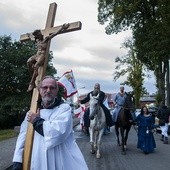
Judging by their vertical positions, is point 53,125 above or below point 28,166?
above

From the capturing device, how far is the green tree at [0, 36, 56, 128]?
44875 millimetres

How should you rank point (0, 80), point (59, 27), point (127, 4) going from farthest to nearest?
point (0, 80) → point (127, 4) → point (59, 27)

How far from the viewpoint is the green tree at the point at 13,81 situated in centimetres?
4488

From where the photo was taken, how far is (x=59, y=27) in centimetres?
590

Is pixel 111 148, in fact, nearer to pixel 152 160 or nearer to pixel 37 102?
pixel 152 160

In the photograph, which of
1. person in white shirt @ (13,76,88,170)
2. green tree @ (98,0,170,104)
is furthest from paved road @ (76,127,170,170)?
green tree @ (98,0,170,104)

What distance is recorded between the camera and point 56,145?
14.7 feet

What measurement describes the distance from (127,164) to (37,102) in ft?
27.5

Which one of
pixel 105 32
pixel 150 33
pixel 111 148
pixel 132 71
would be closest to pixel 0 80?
pixel 105 32

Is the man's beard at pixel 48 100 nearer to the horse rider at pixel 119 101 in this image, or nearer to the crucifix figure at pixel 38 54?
the crucifix figure at pixel 38 54

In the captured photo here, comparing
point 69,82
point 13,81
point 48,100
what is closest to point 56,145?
point 48,100

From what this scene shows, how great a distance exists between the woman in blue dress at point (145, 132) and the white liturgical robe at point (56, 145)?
38.5ft

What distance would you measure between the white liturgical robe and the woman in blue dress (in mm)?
11726

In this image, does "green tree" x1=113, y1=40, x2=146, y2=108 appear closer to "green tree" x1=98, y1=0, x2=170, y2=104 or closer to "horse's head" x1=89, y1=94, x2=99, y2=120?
"green tree" x1=98, y1=0, x2=170, y2=104
